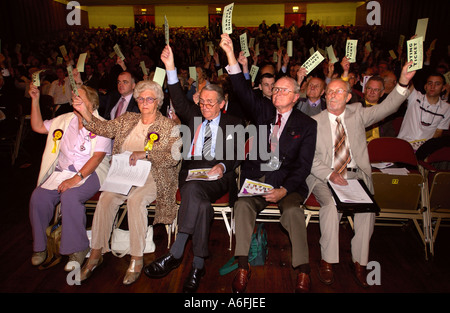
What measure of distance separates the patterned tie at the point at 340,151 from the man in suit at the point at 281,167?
26 cm

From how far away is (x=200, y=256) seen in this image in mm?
2654

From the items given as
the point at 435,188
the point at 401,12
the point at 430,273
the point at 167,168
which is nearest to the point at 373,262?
the point at 430,273

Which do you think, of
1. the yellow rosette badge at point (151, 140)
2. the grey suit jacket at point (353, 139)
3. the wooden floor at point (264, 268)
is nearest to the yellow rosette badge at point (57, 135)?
the yellow rosette badge at point (151, 140)

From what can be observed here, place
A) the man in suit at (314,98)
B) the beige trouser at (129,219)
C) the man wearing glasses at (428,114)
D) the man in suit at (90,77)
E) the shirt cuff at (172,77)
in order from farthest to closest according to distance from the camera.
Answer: the man in suit at (90,77)
the man in suit at (314,98)
the man wearing glasses at (428,114)
the shirt cuff at (172,77)
the beige trouser at (129,219)

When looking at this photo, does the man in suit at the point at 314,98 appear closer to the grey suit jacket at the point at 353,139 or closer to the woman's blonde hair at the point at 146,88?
the grey suit jacket at the point at 353,139

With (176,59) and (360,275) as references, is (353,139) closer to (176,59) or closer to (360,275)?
(360,275)

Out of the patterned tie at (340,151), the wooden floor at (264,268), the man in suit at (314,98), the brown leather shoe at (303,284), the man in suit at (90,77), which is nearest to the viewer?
the brown leather shoe at (303,284)

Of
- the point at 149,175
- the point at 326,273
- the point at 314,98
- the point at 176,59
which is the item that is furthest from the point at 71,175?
the point at 176,59

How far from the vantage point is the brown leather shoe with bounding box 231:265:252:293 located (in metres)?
2.52

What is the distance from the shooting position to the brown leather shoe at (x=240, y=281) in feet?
8.26

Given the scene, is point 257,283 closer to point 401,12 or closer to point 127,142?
point 127,142

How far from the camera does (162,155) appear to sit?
287cm
